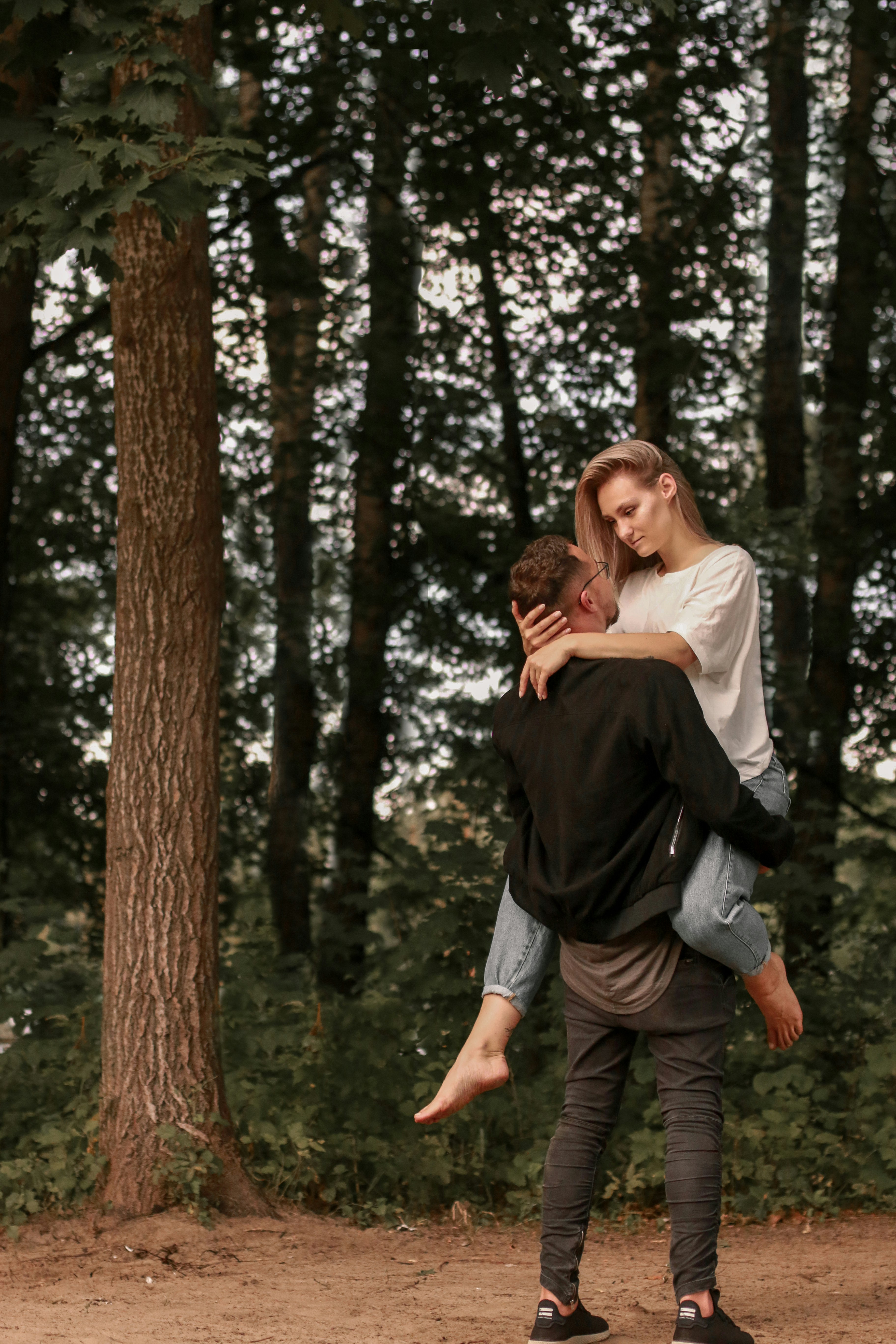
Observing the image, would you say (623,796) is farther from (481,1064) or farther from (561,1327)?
(561,1327)

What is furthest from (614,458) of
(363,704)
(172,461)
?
(363,704)

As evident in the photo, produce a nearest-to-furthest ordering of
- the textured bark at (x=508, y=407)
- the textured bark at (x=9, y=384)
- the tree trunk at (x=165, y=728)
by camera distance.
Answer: the tree trunk at (x=165, y=728) → the textured bark at (x=9, y=384) → the textured bark at (x=508, y=407)

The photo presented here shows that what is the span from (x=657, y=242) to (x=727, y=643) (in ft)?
25.1

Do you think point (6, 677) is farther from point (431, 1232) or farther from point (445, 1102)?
point (445, 1102)

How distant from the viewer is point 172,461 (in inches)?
199

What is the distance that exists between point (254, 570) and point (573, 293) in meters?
4.51

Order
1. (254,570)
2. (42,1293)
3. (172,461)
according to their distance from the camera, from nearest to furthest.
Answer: (42,1293) < (172,461) < (254,570)

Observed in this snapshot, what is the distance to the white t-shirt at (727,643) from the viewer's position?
3031 millimetres

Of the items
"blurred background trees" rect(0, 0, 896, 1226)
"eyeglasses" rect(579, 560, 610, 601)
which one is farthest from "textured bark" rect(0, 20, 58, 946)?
"eyeglasses" rect(579, 560, 610, 601)

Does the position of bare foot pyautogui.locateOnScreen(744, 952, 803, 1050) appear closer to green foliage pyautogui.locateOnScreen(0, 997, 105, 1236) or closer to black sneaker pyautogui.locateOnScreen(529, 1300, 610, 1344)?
black sneaker pyautogui.locateOnScreen(529, 1300, 610, 1344)

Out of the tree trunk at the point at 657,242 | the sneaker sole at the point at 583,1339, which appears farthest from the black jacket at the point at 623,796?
the tree trunk at the point at 657,242

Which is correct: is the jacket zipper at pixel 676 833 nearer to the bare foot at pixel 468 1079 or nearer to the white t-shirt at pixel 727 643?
the white t-shirt at pixel 727 643

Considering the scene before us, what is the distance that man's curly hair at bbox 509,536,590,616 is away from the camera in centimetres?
310

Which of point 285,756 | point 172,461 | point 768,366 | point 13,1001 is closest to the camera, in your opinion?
point 172,461
